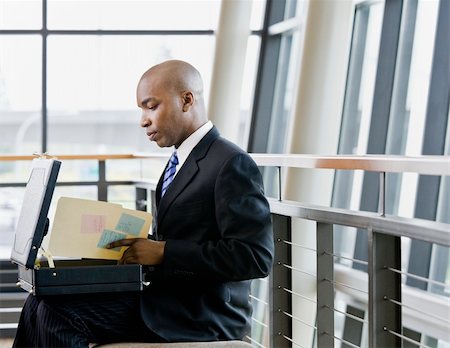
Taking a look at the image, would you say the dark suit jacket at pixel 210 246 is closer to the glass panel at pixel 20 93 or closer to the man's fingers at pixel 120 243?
the man's fingers at pixel 120 243

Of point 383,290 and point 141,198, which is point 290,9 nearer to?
point 141,198

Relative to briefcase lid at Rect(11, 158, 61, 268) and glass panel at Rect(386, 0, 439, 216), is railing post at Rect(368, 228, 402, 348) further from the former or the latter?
glass panel at Rect(386, 0, 439, 216)

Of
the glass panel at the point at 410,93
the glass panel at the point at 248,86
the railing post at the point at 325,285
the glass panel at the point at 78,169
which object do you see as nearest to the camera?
the railing post at the point at 325,285

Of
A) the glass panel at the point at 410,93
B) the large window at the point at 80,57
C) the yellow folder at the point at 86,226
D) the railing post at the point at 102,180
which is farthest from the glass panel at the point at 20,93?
the yellow folder at the point at 86,226

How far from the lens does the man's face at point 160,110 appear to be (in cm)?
226

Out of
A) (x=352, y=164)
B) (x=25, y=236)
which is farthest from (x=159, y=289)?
(x=352, y=164)

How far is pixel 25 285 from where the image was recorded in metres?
2.17

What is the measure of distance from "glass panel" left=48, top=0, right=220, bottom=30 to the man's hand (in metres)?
5.79

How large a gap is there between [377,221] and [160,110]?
2.01ft

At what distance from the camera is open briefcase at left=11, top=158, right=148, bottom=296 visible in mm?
2061

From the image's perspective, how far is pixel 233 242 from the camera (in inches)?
82.0

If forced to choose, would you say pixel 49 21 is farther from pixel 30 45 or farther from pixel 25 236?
pixel 25 236

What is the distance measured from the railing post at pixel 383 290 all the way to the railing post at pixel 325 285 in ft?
1.23

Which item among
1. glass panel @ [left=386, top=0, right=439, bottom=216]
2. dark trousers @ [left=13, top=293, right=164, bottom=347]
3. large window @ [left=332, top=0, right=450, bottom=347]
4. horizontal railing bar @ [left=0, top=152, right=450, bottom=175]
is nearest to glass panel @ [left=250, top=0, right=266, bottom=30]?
large window @ [left=332, top=0, right=450, bottom=347]
